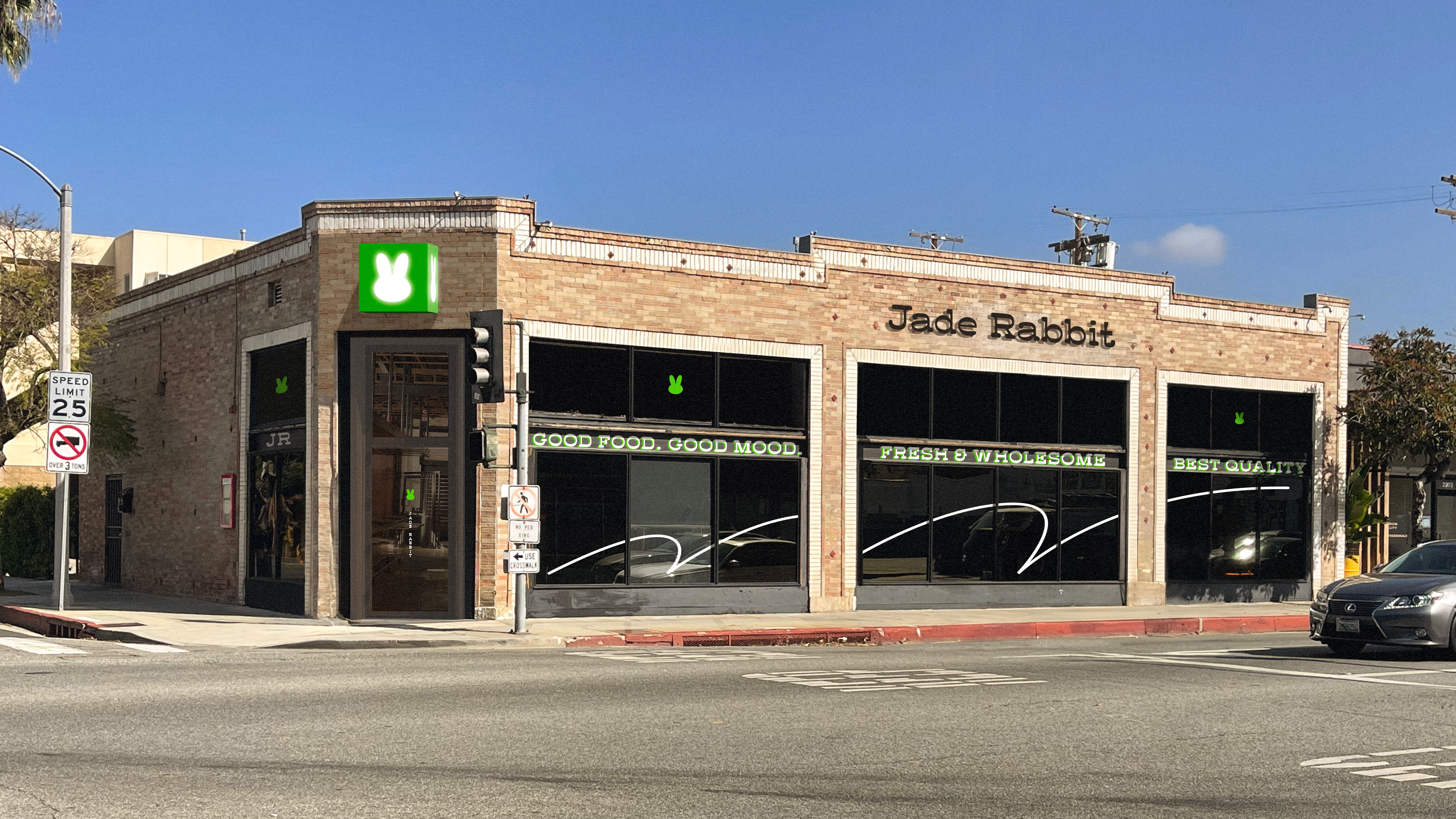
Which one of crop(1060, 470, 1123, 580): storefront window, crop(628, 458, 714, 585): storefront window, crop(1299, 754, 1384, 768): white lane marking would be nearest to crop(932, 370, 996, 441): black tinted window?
crop(1060, 470, 1123, 580): storefront window

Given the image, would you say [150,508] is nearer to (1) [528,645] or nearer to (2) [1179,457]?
(1) [528,645]

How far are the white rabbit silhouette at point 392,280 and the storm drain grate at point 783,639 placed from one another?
262 inches

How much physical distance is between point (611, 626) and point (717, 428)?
13.2ft

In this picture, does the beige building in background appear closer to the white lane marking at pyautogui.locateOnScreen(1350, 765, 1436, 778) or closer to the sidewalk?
the sidewalk

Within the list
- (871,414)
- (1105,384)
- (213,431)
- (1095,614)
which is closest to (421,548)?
(213,431)

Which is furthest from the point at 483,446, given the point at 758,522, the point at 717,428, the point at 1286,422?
the point at 1286,422

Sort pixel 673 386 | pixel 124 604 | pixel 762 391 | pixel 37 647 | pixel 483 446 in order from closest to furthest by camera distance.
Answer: pixel 37 647
pixel 483 446
pixel 673 386
pixel 762 391
pixel 124 604

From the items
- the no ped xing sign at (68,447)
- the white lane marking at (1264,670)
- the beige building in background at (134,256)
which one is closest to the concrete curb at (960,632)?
the white lane marking at (1264,670)

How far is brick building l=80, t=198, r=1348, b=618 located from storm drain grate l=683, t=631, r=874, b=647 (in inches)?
106

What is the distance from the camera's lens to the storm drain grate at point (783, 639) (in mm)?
19312

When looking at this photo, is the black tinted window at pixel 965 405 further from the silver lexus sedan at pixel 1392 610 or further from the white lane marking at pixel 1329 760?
the white lane marking at pixel 1329 760

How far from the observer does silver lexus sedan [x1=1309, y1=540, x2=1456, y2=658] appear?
15.6 meters

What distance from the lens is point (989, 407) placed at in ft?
81.9

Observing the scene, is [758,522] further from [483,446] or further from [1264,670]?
[1264,670]
